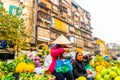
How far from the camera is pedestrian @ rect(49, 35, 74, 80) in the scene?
862cm

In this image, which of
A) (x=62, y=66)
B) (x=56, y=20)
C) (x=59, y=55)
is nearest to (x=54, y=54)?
(x=59, y=55)

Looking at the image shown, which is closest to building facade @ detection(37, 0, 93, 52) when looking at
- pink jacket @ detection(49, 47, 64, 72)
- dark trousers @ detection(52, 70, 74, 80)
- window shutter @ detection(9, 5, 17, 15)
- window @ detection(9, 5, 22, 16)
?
window shutter @ detection(9, 5, 17, 15)

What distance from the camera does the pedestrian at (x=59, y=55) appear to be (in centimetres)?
862

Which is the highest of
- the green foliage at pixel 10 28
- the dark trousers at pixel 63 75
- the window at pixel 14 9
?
the window at pixel 14 9

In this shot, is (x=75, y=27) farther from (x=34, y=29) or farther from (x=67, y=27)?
(x=34, y=29)

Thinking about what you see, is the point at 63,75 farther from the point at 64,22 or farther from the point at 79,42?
the point at 79,42

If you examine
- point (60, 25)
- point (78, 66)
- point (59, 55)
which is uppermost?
point (60, 25)

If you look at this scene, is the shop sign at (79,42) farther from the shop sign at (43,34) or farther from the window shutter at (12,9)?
the window shutter at (12,9)

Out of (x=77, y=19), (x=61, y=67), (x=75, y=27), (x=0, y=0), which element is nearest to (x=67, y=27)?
(x=75, y=27)

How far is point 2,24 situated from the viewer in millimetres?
27734

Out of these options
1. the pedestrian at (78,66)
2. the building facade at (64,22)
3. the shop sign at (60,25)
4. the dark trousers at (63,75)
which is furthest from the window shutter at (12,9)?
the dark trousers at (63,75)

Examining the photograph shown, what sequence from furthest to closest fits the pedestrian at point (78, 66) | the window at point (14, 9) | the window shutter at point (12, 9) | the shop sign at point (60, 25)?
the shop sign at point (60, 25), the window shutter at point (12, 9), the window at point (14, 9), the pedestrian at point (78, 66)

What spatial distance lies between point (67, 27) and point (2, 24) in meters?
45.8

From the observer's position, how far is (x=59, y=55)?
880cm
